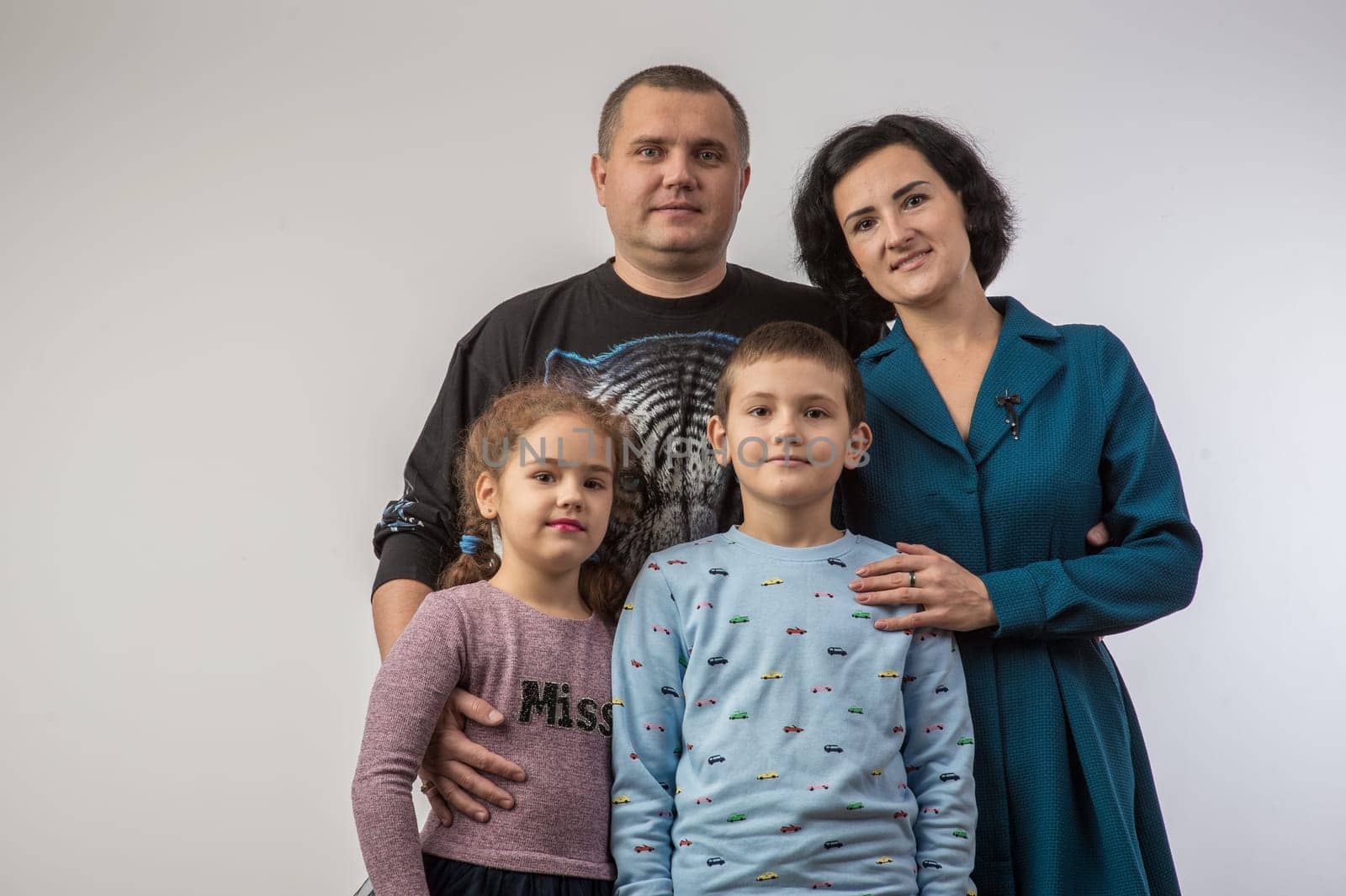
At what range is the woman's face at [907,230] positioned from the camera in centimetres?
199

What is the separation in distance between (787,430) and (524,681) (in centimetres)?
51

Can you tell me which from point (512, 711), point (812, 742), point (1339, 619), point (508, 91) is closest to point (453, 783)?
point (512, 711)

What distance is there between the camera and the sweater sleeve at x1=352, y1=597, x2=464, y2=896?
4.98 feet

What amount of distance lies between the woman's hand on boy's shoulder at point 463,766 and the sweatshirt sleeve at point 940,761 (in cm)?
54

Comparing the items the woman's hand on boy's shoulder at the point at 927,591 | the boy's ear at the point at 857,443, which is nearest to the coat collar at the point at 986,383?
the boy's ear at the point at 857,443

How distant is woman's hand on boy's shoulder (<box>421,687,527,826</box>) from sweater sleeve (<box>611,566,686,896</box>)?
0.15m

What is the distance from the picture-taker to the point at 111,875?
Result: 284 centimetres

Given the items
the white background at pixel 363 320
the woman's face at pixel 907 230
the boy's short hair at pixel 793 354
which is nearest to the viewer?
the boy's short hair at pixel 793 354

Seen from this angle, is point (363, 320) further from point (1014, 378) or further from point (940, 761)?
point (940, 761)

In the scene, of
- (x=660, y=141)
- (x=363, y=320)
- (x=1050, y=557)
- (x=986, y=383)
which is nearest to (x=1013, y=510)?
(x=1050, y=557)

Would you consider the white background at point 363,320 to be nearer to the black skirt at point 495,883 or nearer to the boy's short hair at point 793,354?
the boy's short hair at point 793,354

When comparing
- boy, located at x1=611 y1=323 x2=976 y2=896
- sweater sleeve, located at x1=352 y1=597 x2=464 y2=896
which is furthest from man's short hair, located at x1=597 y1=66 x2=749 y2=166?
sweater sleeve, located at x1=352 y1=597 x2=464 y2=896

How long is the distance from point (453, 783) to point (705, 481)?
0.69m

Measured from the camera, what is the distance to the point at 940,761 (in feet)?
5.43
